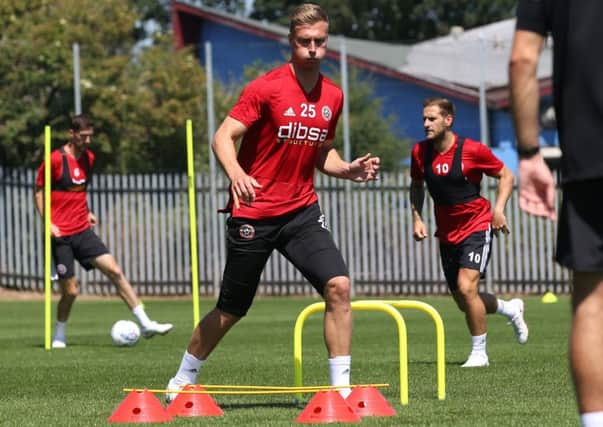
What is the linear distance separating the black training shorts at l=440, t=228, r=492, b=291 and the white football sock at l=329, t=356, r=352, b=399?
3.87 meters

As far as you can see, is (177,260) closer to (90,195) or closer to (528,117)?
(90,195)

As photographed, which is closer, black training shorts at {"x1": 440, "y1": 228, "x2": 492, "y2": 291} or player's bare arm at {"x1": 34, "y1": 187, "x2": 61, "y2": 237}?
black training shorts at {"x1": 440, "y1": 228, "x2": 492, "y2": 291}

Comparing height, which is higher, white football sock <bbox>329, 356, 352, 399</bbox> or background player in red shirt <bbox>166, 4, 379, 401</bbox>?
background player in red shirt <bbox>166, 4, 379, 401</bbox>

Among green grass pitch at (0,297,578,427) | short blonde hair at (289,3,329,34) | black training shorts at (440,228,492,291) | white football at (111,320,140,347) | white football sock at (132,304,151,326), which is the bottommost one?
green grass pitch at (0,297,578,427)

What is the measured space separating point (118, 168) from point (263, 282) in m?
4.18

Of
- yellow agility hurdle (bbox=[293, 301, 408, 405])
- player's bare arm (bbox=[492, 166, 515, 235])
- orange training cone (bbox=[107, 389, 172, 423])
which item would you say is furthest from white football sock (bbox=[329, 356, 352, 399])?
player's bare arm (bbox=[492, 166, 515, 235])

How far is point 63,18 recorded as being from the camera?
109ft

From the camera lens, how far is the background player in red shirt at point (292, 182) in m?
8.89

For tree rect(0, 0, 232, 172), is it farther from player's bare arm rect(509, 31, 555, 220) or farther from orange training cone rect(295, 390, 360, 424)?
player's bare arm rect(509, 31, 555, 220)

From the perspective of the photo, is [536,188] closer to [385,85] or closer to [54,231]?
[54,231]

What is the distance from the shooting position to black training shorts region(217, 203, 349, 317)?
9039 mm

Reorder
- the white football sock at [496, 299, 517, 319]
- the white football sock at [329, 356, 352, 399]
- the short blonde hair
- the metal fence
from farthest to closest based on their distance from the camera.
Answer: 1. the metal fence
2. the white football sock at [496, 299, 517, 319]
3. the white football sock at [329, 356, 352, 399]
4. the short blonde hair

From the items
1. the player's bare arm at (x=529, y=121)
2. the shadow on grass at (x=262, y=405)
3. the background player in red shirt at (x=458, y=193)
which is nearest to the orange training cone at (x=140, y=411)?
the shadow on grass at (x=262, y=405)

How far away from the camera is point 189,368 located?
30.7ft
